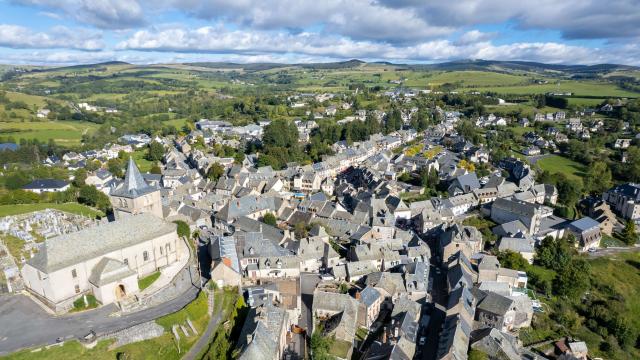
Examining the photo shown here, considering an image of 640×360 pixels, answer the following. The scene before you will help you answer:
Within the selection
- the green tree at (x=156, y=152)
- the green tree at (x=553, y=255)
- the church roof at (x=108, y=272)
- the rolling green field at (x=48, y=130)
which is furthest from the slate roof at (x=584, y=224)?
the rolling green field at (x=48, y=130)

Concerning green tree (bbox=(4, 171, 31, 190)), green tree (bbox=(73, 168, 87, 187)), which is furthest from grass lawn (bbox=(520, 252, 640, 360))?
green tree (bbox=(4, 171, 31, 190))

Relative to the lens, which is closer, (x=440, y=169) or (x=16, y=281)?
(x=16, y=281)

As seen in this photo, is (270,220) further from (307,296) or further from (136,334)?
(136,334)

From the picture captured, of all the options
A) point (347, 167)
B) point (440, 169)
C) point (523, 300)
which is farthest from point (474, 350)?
point (347, 167)

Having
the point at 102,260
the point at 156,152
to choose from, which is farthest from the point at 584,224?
the point at 156,152

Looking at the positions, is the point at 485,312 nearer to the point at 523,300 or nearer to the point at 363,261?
the point at 523,300
